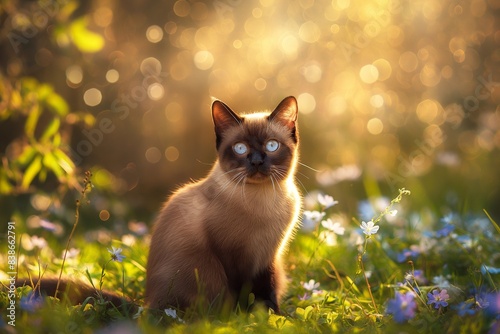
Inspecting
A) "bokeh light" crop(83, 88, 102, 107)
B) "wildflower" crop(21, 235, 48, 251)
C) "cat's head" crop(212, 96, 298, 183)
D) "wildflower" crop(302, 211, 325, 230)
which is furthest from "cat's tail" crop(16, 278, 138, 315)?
"bokeh light" crop(83, 88, 102, 107)

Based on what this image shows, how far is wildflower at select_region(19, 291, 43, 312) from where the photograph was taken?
219 centimetres

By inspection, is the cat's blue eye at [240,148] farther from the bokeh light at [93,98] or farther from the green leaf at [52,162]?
the bokeh light at [93,98]

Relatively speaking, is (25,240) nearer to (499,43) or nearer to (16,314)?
(16,314)

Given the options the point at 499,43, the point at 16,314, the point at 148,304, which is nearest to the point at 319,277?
the point at 148,304

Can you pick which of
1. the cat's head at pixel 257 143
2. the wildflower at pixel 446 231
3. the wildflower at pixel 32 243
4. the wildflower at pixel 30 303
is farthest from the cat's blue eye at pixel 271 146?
the wildflower at pixel 32 243

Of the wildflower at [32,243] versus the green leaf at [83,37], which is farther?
the wildflower at [32,243]

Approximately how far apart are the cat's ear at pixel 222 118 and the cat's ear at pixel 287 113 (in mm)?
181

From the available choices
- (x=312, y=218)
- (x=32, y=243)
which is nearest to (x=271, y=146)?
(x=312, y=218)

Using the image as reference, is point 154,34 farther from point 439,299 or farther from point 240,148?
point 439,299

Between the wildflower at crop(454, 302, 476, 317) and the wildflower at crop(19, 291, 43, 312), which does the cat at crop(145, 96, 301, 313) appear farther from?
the wildflower at crop(454, 302, 476, 317)

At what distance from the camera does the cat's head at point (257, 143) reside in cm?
274

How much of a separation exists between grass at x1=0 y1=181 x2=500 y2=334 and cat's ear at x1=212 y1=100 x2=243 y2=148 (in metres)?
0.68

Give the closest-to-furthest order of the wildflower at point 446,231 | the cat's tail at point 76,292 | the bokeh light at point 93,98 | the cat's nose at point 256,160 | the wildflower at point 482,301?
the wildflower at point 482,301, the cat's tail at point 76,292, the cat's nose at point 256,160, the wildflower at point 446,231, the bokeh light at point 93,98

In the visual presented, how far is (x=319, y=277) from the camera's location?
3398mm
